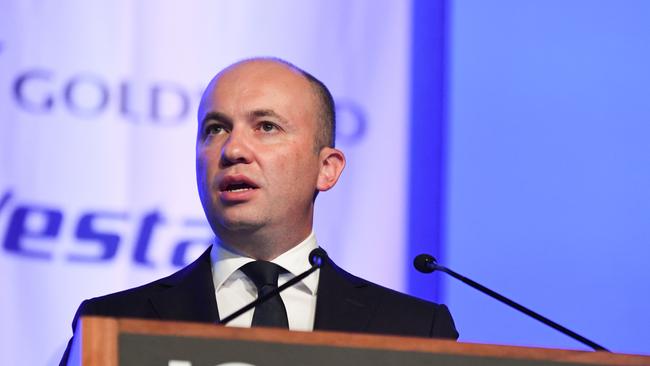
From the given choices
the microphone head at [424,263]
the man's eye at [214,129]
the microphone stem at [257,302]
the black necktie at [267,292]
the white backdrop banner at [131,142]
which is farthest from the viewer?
the white backdrop banner at [131,142]

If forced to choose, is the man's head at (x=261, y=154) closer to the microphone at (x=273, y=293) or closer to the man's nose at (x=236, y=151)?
the man's nose at (x=236, y=151)

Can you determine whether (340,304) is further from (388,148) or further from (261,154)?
(388,148)

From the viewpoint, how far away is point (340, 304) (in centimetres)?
208

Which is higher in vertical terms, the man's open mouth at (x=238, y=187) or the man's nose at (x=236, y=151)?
the man's nose at (x=236, y=151)

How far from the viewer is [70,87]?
2.52 metres

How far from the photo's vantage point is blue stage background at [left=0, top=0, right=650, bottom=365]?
8.16ft

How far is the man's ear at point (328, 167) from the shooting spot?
2.31 meters

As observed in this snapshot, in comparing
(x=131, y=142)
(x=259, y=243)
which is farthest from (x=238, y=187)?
(x=131, y=142)

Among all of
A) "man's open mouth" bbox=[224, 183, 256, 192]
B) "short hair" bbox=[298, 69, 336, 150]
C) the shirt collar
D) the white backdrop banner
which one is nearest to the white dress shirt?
the shirt collar

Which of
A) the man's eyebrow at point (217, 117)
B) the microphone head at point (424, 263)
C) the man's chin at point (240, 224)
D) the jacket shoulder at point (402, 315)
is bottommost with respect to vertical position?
the jacket shoulder at point (402, 315)

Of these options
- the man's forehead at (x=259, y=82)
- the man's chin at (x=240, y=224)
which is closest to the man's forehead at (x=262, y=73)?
the man's forehead at (x=259, y=82)

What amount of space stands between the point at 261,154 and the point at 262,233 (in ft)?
0.52

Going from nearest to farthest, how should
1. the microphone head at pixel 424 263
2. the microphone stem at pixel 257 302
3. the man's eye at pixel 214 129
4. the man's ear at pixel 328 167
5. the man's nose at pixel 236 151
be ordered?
the microphone stem at pixel 257 302
the microphone head at pixel 424 263
the man's nose at pixel 236 151
the man's eye at pixel 214 129
the man's ear at pixel 328 167

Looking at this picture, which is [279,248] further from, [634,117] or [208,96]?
[634,117]
